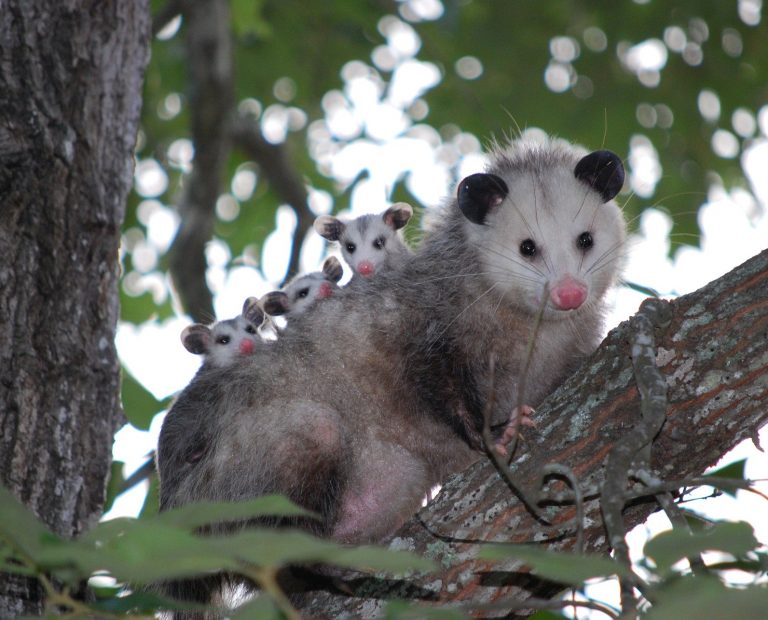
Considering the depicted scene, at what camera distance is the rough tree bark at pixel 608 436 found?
1.75 metres

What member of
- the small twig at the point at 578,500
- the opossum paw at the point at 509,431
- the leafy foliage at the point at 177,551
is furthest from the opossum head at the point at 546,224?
the leafy foliage at the point at 177,551

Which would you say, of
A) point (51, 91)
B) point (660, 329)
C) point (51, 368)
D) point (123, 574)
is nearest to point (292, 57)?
point (51, 91)

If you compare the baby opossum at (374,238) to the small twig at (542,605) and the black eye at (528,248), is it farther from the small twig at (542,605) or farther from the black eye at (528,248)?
the small twig at (542,605)

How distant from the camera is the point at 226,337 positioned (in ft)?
9.80

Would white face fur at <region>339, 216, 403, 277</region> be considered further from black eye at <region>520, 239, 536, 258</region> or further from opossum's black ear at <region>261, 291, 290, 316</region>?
black eye at <region>520, 239, 536, 258</region>

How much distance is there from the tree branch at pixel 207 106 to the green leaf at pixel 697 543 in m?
2.88

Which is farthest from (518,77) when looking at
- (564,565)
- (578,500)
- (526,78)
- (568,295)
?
(564,565)

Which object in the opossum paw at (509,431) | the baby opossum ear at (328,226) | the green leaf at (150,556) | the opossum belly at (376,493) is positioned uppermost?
the baby opossum ear at (328,226)

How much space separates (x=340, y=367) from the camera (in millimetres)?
2445

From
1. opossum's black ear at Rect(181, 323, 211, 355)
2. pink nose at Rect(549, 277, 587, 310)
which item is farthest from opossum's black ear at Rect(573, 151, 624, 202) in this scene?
opossum's black ear at Rect(181, 323, 211, 355)

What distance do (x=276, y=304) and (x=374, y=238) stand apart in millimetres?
509

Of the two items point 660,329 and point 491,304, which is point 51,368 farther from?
point 660,329

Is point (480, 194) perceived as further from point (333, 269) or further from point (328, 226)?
point (328, 226)

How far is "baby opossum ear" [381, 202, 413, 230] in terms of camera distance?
3.40 metres
